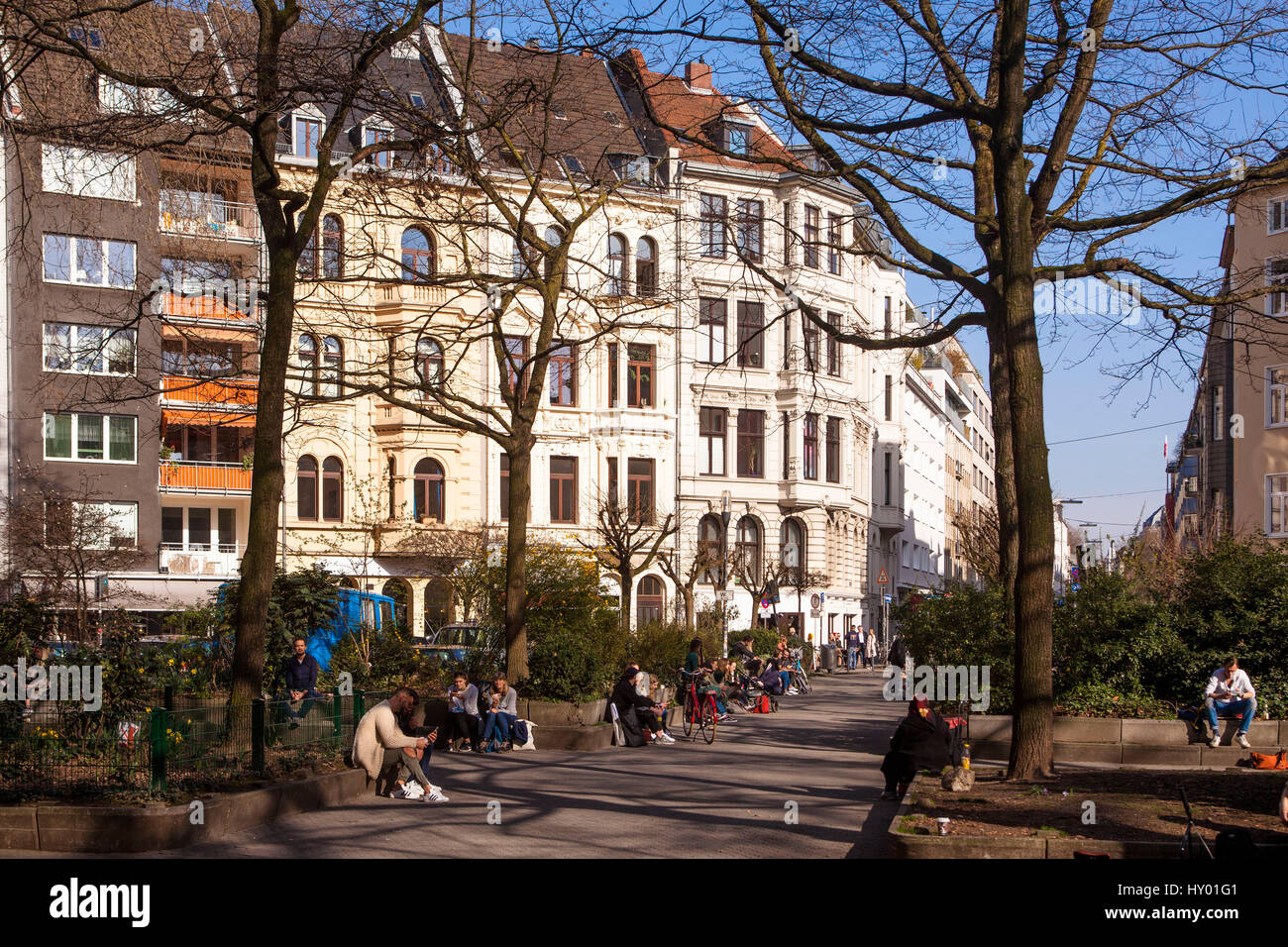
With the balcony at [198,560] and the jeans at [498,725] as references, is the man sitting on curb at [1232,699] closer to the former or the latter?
the jeans at [498,725]

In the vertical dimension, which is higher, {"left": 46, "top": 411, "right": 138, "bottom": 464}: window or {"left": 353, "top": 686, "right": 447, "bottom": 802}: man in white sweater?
{"left": 46, "top": 411, "right": 138, "bottom": 464}: window

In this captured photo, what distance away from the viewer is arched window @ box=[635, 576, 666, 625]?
56.6 m

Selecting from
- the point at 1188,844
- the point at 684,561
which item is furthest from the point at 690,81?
the point at 684,561

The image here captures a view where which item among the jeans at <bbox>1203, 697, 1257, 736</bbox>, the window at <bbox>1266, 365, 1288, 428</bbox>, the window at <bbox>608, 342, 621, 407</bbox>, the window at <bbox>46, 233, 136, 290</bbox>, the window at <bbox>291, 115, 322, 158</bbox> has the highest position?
the window at <bbox>291, 115, 322, 158</bbox>

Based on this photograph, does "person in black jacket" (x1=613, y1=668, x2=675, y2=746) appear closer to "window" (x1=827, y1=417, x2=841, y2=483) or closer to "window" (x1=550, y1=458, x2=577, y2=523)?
"window" (x1=550, y1=458, x2=577, y2=523)

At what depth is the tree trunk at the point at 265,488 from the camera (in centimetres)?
1555

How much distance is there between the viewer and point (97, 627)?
19.3 metres

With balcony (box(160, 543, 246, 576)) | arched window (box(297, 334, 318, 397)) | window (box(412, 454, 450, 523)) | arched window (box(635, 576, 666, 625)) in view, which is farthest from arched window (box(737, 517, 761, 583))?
arched window (box(297, 334, 318, 397))

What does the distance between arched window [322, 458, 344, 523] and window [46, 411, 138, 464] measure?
654 cm

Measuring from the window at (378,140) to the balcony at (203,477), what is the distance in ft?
41.4

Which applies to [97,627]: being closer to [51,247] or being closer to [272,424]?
[272,424]

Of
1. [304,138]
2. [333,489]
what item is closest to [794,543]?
[333,489]

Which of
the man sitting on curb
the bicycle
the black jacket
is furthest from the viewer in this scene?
the bicycle

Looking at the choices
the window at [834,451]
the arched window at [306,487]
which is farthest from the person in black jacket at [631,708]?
the window at [834,451]
